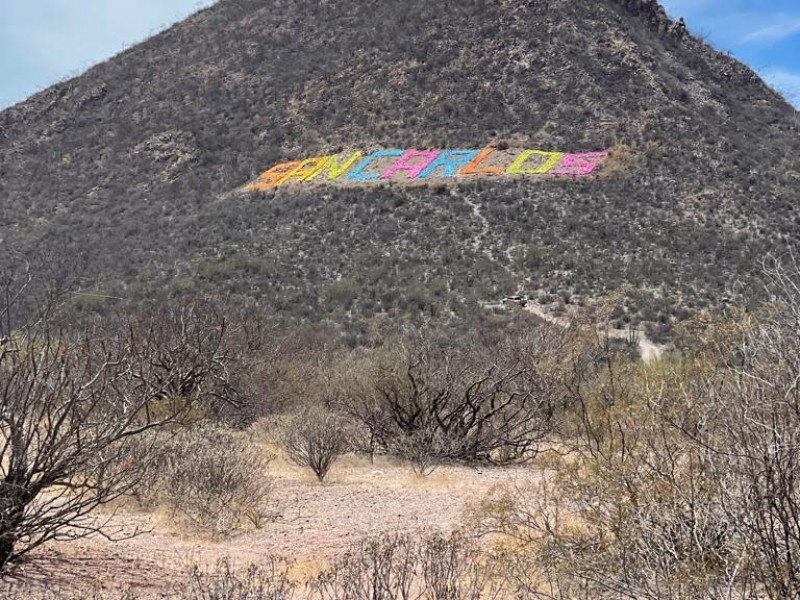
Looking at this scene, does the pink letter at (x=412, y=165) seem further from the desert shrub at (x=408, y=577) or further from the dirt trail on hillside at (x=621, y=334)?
the desert shrub at (x=408, y=577)

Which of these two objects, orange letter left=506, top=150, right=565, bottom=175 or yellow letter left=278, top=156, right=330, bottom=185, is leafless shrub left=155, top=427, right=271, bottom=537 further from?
yellow letter left=278, top=156, right=330, bottom=185

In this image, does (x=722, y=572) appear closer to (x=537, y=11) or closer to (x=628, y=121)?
(x=628, y=121)

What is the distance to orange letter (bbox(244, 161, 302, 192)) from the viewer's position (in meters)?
41.0

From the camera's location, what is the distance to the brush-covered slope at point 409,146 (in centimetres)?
3022

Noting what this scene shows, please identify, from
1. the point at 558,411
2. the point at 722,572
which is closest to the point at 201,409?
the point at 558,411

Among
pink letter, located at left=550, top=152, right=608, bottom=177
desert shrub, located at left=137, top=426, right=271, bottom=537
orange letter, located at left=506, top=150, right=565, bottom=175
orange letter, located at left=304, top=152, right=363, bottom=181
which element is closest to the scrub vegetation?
desert shrub, located at left=137, top=426, right=271, bottom=537

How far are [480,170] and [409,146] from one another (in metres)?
5.59

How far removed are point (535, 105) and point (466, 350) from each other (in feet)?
94.2

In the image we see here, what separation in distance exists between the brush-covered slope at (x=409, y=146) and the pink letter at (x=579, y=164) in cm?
76

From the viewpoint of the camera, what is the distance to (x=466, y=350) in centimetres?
1756

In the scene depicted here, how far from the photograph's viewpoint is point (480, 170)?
37.8 meters

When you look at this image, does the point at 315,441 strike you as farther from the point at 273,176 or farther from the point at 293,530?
the point at 273,176

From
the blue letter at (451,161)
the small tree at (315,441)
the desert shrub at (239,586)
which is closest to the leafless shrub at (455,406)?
the small tree at (315,441)

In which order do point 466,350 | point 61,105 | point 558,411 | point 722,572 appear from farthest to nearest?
point 61,105 < point 466,350 < point 558,411 < point 722,572
